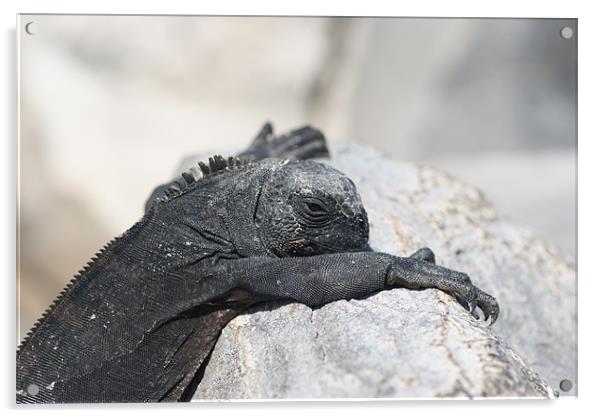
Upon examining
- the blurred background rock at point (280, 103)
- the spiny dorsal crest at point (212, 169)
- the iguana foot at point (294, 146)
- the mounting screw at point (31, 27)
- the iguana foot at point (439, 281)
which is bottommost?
the iguana foot at point (439, 281)

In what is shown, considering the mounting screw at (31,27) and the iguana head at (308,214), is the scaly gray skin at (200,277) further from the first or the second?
the mounting screw at (31,27)

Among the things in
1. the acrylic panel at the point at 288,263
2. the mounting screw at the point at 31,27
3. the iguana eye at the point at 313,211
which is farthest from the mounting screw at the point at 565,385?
the mounting screw at the point at 31,27

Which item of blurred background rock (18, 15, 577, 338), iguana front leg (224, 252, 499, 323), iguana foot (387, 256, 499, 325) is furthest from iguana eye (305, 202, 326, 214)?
blurred background rock (18, 15, 577, 338)

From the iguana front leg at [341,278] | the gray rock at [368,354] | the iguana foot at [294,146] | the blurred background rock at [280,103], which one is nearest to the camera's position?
the gray rock at [368,354]

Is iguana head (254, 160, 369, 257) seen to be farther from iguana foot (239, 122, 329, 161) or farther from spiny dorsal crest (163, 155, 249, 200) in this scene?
iguana foot (239, 122, 329, 161)

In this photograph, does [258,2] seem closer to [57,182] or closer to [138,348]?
[138,348]

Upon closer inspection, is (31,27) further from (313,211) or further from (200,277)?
(313,211)
